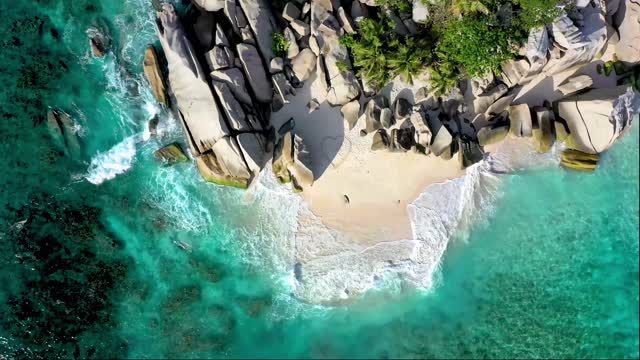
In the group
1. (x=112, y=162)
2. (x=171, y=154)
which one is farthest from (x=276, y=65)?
(x=112, y=162)

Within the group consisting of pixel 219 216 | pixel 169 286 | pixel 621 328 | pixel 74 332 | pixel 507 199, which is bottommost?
pixel 74 332

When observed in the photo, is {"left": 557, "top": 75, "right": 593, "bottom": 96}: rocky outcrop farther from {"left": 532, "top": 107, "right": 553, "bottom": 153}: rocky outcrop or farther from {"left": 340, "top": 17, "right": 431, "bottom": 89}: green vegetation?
{"left": 340, "top": 17, "right": 431, "bottom": 89}: green vegetation

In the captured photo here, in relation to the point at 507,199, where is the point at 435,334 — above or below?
below

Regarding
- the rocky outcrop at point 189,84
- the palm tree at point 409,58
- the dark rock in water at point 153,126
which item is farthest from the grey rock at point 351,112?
the dark rock in water at point 153,126

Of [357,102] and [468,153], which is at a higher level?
[357,102]

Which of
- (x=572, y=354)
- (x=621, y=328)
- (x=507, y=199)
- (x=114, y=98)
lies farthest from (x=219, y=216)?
(x=621, y=328)

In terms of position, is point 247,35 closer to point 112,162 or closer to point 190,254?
point 112,162

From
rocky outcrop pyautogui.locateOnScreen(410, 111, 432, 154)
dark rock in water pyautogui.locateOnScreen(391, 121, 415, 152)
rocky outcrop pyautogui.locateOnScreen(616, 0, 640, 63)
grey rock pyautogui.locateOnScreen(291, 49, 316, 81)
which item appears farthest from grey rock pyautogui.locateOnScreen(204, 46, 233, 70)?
rocky outcrop pyautogui.locateOnScreen(616, 0, 640, 63)

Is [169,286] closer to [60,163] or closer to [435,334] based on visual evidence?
[60,163]
